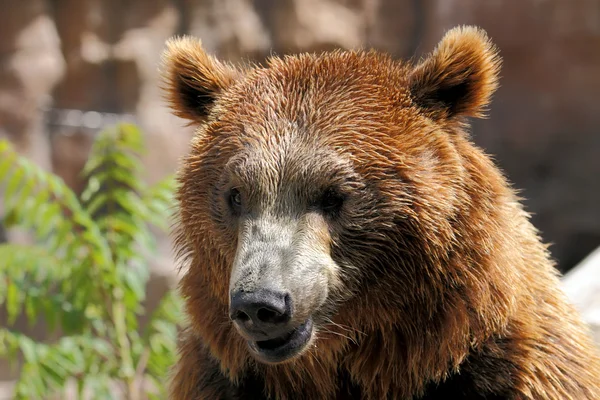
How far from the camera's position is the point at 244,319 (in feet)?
9.04

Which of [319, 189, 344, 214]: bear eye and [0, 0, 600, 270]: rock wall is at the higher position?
[0, 0, 600, 270]: rock wall

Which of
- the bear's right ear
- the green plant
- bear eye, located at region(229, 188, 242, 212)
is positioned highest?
the bear's right ear

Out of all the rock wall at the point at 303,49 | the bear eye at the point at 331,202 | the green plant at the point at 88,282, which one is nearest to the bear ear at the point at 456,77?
the bear eye at the point at 331,202

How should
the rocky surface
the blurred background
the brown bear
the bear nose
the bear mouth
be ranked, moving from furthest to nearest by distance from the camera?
the blurred background → the rocky surface → the brown bear → the bear mouth → the bear nose

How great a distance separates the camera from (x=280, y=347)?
284cm

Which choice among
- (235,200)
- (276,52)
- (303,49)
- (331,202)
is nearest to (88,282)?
(235,200)

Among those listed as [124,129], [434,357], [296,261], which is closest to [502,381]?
[434,357]

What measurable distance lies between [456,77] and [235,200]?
96 centimetres

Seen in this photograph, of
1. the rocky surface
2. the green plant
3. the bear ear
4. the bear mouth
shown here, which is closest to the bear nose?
the bear mouth

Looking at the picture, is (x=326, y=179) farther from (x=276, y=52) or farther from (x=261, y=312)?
(x=276, y=52)

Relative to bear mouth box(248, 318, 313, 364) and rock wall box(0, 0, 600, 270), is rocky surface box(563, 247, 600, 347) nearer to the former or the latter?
bear mouth box(248, 318, 313, 364)

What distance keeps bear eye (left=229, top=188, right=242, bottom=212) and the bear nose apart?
1.56ft

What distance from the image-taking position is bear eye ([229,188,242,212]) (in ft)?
10.2

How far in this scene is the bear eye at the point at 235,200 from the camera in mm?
3123
